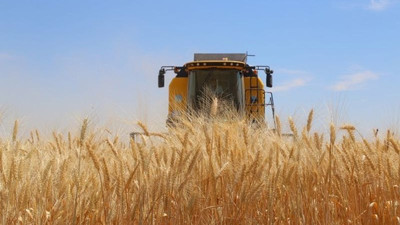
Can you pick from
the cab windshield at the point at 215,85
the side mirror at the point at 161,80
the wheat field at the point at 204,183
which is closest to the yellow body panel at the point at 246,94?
the cab windshield at the point at 215,85

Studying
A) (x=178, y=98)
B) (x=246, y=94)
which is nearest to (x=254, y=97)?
(x=246, y=94)

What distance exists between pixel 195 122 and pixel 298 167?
1.05 meters

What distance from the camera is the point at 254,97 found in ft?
33.7

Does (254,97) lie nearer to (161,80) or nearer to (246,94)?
(246,94)

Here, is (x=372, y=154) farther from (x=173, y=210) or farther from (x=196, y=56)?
(x=196, y=56)

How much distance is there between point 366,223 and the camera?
2766 millimetres

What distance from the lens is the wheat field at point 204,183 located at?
2.37m

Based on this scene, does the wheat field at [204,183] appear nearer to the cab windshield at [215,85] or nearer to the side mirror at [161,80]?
the cab windshield at [215,85]

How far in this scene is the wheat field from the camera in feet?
7.78

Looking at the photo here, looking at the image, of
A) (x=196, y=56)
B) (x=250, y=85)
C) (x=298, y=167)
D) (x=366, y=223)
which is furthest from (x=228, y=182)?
(x=196, y=56)

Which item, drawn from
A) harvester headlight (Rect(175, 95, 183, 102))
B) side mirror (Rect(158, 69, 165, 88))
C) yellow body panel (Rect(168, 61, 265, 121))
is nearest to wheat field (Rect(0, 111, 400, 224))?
yellow body panel (Rect(168, 61, 265, 121))

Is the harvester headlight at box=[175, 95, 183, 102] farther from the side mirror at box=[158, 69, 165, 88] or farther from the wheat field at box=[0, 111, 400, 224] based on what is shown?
the wheat field at box=[0, 111, 400, 224]

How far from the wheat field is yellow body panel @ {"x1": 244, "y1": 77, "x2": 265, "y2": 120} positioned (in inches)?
264

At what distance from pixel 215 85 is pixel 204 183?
7031 mm
